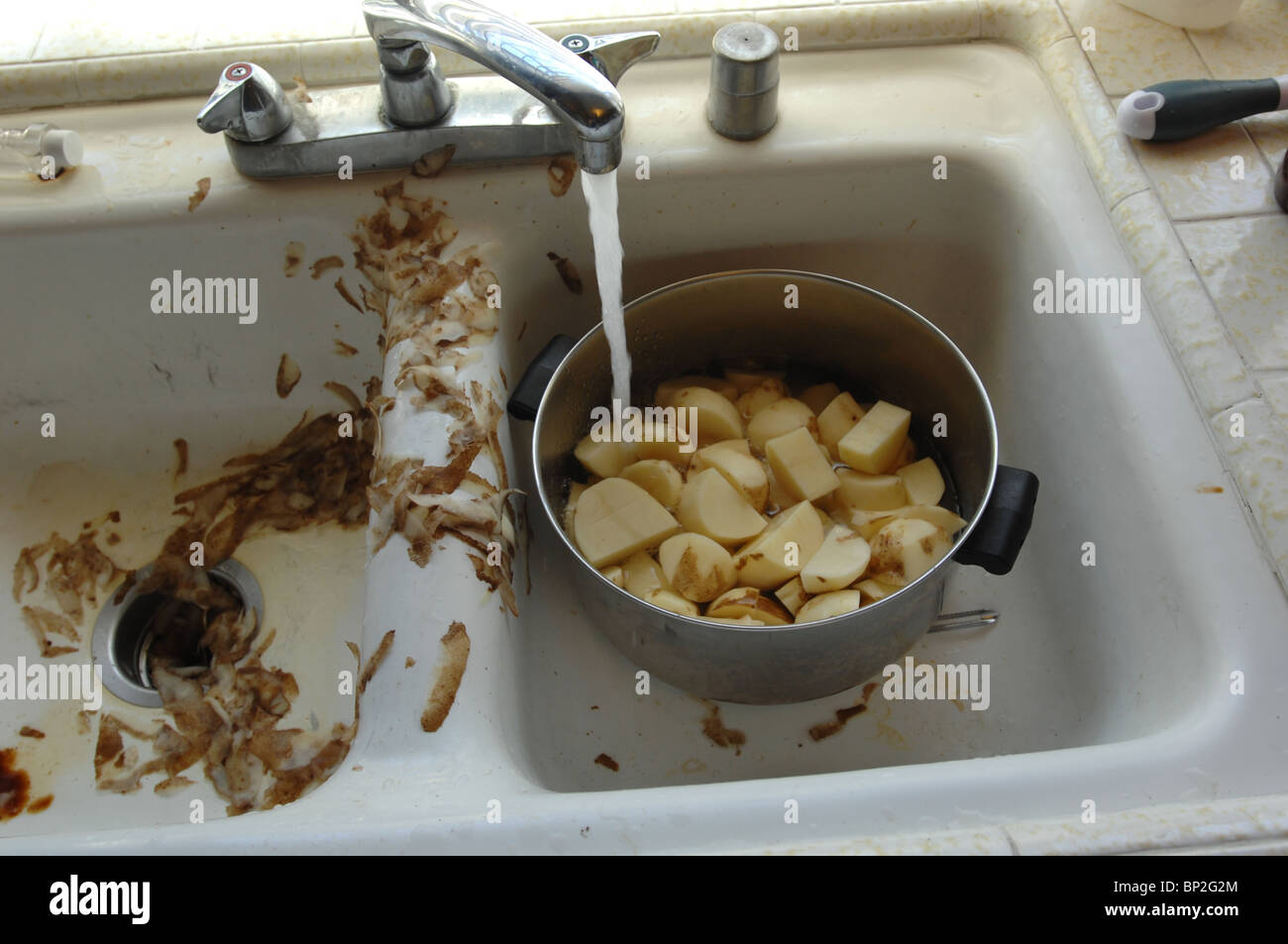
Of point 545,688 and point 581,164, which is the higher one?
point 581,164

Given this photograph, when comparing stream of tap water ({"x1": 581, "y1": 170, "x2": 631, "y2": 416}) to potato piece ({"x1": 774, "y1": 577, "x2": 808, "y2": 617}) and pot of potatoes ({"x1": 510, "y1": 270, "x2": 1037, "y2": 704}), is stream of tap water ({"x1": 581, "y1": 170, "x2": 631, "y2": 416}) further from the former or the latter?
potato piece ({"x1": 774, "y1": 577, "x2": 808, "y2": 617})

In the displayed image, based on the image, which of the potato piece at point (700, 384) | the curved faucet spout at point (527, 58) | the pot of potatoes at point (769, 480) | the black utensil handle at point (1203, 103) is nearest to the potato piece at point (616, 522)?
the pot of potatoes at point (769, 480)

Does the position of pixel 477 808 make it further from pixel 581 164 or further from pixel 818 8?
pixel 818 8

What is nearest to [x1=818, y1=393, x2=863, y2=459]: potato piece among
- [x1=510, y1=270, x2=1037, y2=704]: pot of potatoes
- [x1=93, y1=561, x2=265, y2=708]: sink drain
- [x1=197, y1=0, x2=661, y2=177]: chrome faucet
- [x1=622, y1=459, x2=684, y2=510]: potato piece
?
[x1=510, y1=270, x2=1037, y2=704]: pot of potatoes

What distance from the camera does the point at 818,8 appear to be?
73cm

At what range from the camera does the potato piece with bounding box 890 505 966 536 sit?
61cm

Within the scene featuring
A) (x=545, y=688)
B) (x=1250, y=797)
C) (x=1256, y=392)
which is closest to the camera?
(x=1250, y=797)

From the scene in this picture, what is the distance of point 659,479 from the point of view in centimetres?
64

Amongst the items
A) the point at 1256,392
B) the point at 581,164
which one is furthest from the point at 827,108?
the point at 1256,392

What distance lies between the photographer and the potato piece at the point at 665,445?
673 millimetres

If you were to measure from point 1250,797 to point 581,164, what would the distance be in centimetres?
45

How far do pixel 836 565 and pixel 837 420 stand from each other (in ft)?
0.41

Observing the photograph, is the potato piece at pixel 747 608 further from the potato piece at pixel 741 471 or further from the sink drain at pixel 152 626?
the sink drain at pixel 152 626

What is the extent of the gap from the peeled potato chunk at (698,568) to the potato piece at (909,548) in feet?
0.30
